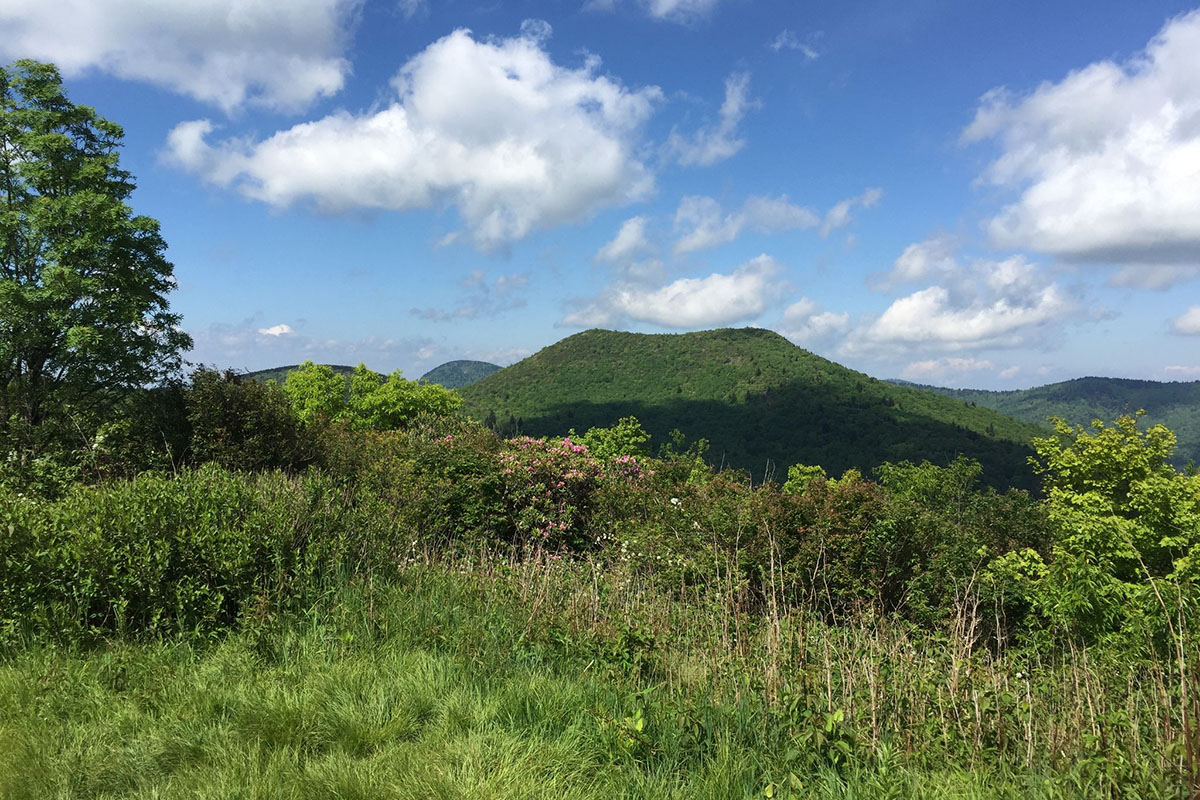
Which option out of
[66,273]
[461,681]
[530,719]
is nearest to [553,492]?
[461,681]

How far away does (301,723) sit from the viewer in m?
3.19

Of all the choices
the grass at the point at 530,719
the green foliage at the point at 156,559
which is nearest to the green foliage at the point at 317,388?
the green foliage at the point at 156,559

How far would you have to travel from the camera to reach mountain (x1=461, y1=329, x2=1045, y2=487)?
93.2 meters

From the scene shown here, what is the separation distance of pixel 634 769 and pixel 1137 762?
2237mm

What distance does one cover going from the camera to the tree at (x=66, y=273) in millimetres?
10984

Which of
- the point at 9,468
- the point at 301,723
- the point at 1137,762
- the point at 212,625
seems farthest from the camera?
the point at 9,468

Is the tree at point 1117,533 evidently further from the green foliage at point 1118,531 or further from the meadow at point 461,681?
the meadow at point 461,681

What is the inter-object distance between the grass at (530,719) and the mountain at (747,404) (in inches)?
2675

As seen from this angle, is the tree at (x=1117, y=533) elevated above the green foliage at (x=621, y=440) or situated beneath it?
situated beneath

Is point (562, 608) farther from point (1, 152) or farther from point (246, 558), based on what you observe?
point (1, 152)

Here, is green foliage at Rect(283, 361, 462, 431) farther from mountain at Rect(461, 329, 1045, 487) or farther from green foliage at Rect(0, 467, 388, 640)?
green foliage at Rect(0, 467, 388, 640)

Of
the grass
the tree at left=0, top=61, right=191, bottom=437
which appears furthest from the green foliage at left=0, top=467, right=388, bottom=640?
the tree at left=0, top=61, right=191, bottom=437

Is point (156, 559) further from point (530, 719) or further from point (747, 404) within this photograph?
point (747, 404)

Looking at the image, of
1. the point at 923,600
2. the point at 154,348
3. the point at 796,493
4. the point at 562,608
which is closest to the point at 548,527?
the point at 796,493
